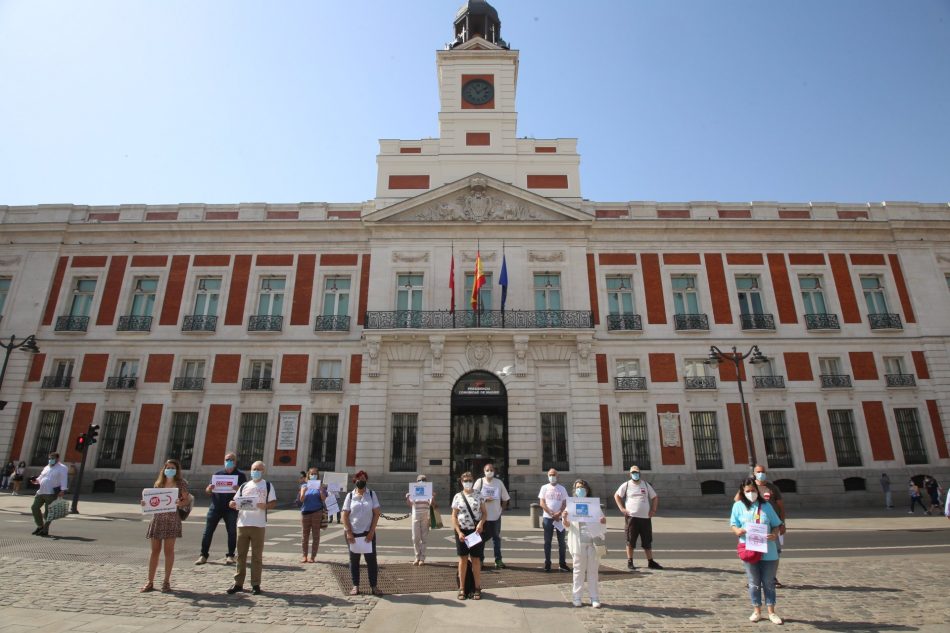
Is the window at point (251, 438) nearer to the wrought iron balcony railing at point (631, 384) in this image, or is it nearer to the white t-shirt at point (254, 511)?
the white t-shirt at point (254, 511)

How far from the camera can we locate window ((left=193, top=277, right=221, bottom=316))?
2498 centimetres

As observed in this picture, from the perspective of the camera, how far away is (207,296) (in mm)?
25266

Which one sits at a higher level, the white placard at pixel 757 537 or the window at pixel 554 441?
the window at pixel 554 441

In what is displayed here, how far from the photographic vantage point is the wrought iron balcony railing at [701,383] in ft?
76.0

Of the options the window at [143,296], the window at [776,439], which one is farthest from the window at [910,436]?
the window at [143,296]

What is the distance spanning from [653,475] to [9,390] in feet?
100.0

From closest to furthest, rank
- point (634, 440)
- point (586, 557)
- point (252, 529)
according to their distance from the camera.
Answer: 1. point (586, 557)
2. point (252, 529)
3. point (634, 440)

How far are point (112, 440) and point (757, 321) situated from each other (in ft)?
103

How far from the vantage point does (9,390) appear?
23.5 meters

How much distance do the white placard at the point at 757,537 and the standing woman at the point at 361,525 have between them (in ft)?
17.0

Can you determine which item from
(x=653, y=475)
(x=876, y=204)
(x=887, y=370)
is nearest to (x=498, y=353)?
(x=653, y=475)

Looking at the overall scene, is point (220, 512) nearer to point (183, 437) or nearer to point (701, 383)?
point (183, 437)

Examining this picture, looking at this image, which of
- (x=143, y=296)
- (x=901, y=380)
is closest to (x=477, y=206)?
(x=143, y=296)

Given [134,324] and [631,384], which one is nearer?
[631,384]
